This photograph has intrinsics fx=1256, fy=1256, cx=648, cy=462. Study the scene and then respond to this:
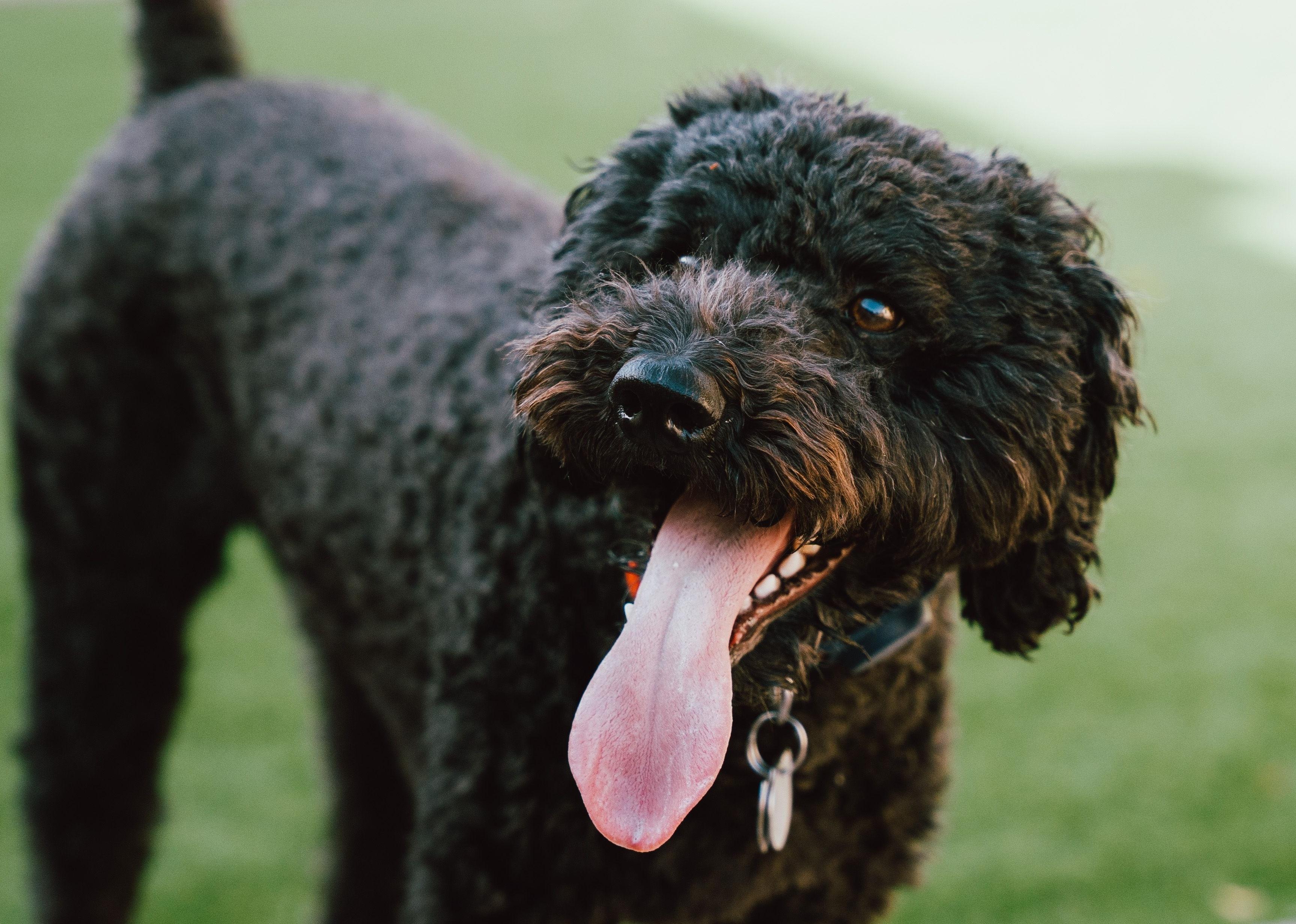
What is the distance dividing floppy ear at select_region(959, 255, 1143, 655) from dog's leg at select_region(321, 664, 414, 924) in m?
1.82

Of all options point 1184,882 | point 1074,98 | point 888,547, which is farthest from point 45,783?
point 1074,98

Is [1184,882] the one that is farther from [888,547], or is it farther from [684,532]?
[684,532]

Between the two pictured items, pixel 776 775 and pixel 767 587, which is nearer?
pixel 767 587

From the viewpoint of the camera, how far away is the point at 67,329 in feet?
10.3

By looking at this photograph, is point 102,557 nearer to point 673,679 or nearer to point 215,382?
point 215,382

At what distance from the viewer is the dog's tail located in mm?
3393

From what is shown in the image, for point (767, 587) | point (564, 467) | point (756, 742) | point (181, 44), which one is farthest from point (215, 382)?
point (767, 587)

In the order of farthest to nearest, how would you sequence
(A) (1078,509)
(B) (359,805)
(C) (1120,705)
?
(C) (1120,705) < (B) (359,805) < (A) (1078,509)

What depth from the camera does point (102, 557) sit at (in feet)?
10.4

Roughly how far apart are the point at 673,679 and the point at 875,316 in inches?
23.5

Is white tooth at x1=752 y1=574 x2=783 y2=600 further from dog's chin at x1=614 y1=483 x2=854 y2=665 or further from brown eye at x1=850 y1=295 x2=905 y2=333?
brown eye at x1=850 y1=295 x2=905 y2=333

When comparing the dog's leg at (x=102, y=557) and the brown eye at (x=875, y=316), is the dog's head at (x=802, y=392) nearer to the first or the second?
the brown eye at (x=875, y=316)

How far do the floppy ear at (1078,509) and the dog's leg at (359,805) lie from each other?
1.82 m

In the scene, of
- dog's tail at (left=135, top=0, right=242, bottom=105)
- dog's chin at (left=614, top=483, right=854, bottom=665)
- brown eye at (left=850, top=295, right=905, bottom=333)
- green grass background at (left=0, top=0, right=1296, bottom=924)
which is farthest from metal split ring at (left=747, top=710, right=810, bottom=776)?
dog's tail at (left=135, top=0, right=242, bottom=105)
